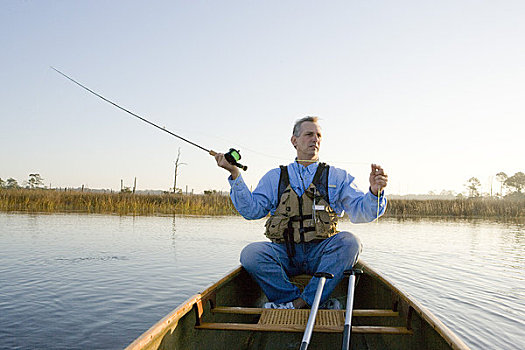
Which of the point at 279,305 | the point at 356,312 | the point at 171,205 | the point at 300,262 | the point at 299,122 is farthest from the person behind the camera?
the point at 171,205

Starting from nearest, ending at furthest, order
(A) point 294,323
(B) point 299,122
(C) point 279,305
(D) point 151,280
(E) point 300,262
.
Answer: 1. (A) point 294,323
2. (C) point 279,305
3. (E) point 300,262
4. (B) point 299,122
5. (D) point 151,280

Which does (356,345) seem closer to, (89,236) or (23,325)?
(23,325)

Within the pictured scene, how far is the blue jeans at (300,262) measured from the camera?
3.32 meters

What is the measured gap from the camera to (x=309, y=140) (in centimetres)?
377

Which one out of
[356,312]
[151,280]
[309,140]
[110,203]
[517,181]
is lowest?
[151,280]

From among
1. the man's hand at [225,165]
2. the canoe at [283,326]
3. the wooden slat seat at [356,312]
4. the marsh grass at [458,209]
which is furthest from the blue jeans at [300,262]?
the marsh grass at [458,209]

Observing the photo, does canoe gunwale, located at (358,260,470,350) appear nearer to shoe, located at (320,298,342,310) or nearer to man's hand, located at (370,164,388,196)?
shoe, located at (320,298,342,310)

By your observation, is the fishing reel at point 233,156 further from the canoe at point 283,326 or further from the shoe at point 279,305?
the shoe at point 279,305

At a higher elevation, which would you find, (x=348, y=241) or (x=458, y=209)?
(x=458, y=209)

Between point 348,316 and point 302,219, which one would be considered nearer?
point 348,316

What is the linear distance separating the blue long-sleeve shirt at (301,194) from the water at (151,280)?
1.48 m

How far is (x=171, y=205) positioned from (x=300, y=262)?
2158 centimetres

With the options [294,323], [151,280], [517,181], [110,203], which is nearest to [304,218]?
[294,323]

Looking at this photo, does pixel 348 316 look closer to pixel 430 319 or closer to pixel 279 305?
pixel 430 319
